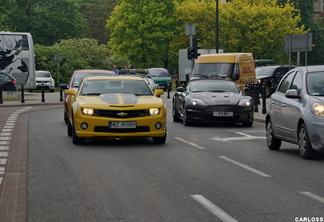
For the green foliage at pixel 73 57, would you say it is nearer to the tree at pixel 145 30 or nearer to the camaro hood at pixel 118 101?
the tree at pixel 145 30

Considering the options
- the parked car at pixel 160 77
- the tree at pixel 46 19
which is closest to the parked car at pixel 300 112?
the parked car at pixel 160 77

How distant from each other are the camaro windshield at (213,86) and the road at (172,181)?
17.7 feet

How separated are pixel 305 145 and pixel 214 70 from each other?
2051 cm

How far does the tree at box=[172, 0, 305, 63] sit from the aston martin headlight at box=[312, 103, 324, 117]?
64730 millimetres

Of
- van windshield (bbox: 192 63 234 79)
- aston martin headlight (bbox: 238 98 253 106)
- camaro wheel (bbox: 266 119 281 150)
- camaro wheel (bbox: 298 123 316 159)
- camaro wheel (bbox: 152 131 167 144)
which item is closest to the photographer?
camaro wheel (bbox: 298 123 316 159)

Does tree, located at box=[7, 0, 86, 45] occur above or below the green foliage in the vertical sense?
above

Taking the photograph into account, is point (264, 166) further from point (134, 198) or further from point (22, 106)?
point (22, 106)

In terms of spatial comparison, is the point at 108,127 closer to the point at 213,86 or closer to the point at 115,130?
the point at 115,130

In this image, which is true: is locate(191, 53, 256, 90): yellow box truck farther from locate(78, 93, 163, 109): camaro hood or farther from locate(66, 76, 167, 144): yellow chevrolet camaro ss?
locate(66, 76, 167, 144): yellow chevrolet camaro ss

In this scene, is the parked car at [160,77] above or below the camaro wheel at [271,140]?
below

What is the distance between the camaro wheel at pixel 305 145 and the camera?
12845 mm

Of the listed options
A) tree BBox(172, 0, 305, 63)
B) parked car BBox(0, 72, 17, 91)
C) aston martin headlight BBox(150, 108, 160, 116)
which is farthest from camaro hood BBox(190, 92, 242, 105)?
tree BBox(172, 0, 305, 63)

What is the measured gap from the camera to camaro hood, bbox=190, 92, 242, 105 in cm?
2109

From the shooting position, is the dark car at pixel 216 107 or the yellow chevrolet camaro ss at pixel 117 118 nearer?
the yellow chevrolet camaro ss at pixel 117 118
